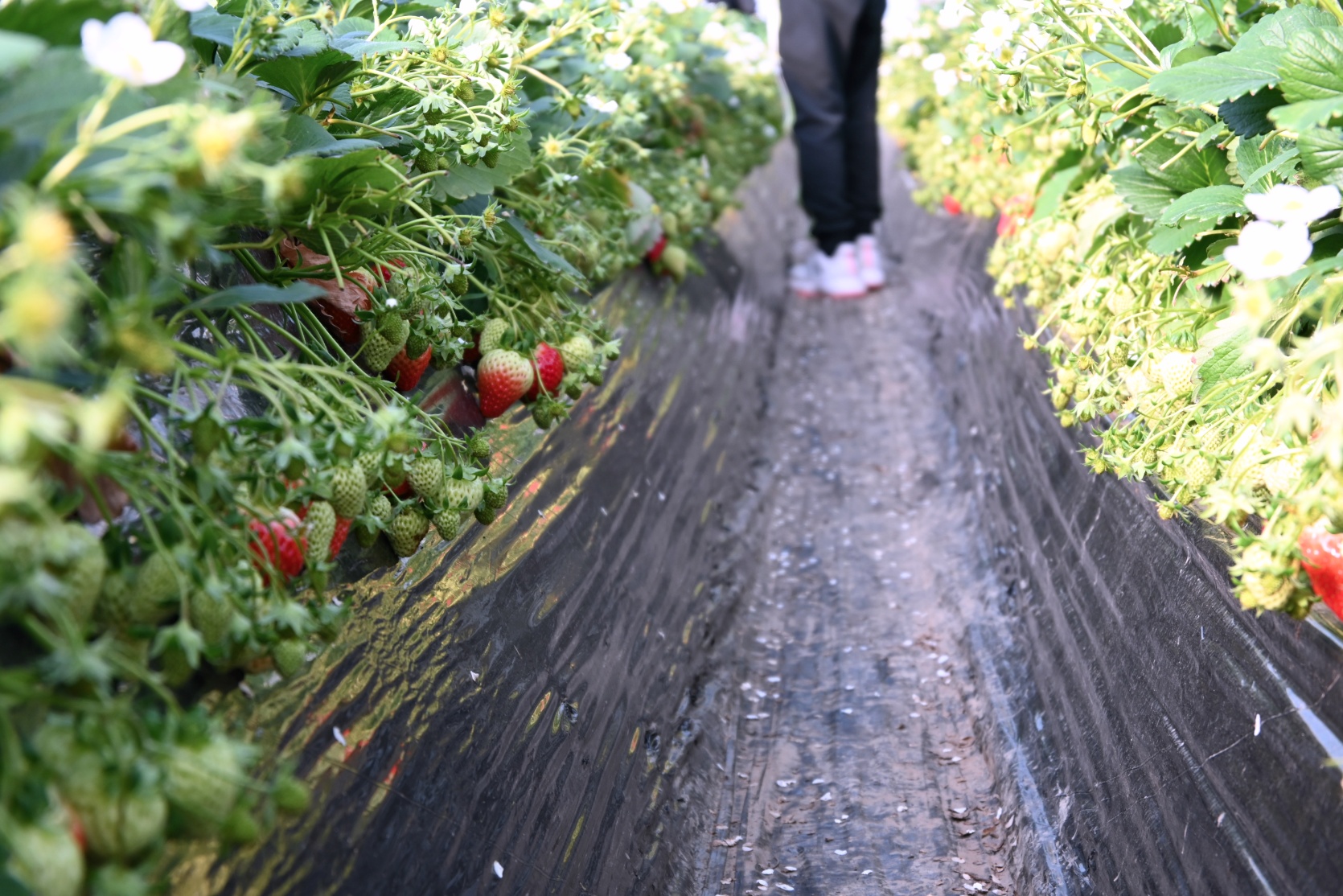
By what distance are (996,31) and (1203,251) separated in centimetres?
35

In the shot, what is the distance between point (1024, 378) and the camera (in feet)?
6.06

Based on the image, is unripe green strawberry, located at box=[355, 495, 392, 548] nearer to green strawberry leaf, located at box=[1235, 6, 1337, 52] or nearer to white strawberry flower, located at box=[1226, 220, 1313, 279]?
white strawberry flower, located at box=[1226, 220, 1313, 279]

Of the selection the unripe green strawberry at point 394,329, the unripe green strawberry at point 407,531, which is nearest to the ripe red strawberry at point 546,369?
the unripe green strawberry at point 394,329

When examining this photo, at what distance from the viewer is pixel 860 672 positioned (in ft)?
5.25

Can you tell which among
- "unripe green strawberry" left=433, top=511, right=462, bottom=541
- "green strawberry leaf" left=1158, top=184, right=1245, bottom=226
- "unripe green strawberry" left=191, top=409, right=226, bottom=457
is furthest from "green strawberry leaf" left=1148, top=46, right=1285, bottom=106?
"unripe green strawberry" left=191, top=409, right=226, bottom=457

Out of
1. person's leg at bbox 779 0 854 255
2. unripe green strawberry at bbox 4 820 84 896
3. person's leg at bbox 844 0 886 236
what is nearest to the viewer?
unripe green strawberry at bbox 4 820 84 896

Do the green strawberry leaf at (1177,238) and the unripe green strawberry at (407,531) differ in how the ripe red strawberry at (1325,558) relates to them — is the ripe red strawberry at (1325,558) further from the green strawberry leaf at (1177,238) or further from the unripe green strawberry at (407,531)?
the unripe green strawberry at (407,531)

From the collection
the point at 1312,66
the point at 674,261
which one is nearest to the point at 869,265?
the point at 674,261

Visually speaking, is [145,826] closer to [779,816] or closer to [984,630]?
[779,816]

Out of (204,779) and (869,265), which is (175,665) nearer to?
(204,779)

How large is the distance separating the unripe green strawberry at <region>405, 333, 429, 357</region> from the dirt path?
2.20 ft

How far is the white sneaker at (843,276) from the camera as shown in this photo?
132 inches

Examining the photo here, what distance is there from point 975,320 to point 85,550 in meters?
2.13

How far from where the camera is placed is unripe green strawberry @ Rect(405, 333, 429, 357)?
1.05 meters
